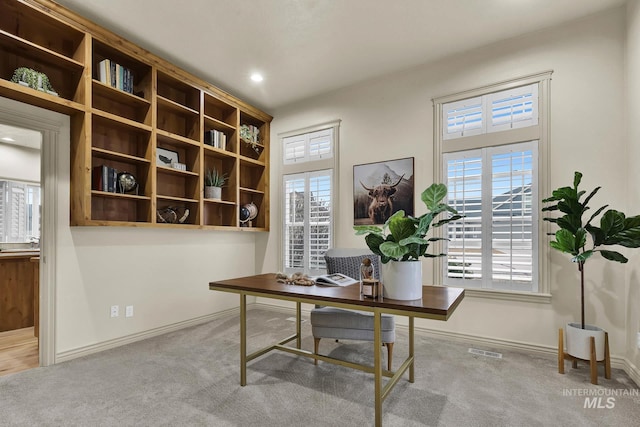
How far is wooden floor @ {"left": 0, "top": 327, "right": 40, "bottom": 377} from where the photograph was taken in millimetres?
2699

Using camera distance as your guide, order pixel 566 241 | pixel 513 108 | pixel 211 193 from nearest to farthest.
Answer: pixel 566 241 → pixel 513 108 → pixel 211 193

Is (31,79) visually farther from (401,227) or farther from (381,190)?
(381,190)

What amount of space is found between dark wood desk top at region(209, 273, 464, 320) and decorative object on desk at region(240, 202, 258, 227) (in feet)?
6.55

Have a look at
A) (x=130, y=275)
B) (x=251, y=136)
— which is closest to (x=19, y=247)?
(x=130, y=275)

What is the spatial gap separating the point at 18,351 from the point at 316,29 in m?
4.18

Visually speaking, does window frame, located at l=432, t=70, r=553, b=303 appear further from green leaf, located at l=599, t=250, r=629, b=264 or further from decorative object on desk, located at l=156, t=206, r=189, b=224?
decorative object on desk, located at l=156, t=206, r=189, b=224

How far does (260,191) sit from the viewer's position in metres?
4.75

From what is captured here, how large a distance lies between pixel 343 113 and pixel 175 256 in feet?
9.06

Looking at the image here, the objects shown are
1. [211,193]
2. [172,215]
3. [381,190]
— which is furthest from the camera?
[211,193]

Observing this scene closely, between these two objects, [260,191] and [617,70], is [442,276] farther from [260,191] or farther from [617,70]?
[260,191]

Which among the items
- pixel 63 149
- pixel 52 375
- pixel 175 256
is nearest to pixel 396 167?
pixel 175 256

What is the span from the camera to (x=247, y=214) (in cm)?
447

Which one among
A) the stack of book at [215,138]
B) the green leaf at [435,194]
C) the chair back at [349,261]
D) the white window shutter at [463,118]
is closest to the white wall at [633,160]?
the white window shutter at [463,118]

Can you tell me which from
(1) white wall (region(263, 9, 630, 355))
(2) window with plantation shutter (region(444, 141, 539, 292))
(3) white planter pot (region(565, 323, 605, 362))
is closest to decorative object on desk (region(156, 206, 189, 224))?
(1) white wall (region(263, 9, 630, 355))
